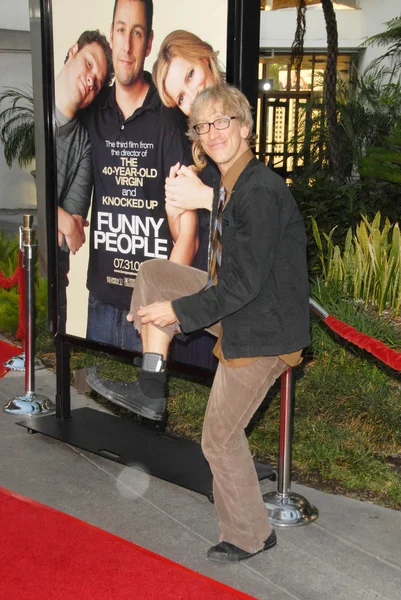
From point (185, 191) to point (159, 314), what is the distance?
1155mm

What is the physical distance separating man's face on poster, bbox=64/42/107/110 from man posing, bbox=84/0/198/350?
86 millimetres

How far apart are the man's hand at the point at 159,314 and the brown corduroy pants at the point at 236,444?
32 centimetres

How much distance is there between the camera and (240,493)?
12.5 ft

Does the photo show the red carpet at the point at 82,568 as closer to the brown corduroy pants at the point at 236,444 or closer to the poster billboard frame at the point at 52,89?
the brown corduroy pants at the point at 236,444

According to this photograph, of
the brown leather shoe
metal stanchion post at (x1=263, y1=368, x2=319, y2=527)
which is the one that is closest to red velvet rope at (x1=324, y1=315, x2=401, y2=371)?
metal stanchion post at (x1=263, y1=368, x2=319, y2=527)

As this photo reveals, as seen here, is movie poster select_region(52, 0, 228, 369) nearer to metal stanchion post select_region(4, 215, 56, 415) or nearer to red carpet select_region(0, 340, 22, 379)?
metal stanchion post select_region(4, 215, 56, 415)

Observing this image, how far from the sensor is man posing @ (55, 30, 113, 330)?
5.04 meters

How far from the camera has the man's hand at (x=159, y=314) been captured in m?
3.64

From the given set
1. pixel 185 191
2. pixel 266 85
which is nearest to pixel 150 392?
pixel 185 191

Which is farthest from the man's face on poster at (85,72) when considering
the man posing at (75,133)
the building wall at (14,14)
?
the building wall at (14,14)

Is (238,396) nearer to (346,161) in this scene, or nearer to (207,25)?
(207,25)

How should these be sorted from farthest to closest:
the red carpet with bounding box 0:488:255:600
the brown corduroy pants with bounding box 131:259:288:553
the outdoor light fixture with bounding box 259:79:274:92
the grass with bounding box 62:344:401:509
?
the outdoor light fixture with bounding box 259:79:274:92
the grass with bounding box 62:344:401:509
the brown corduroy pants with bounding box 131:259:288:553
the red carpet with bounding box 0:488:255:600

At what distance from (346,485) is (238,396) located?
155 cm

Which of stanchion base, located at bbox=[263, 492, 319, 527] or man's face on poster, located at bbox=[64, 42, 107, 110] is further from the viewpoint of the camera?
man's face on poster, located at bbox=[64, 42, 107, 110]
